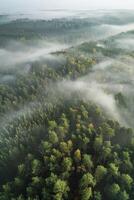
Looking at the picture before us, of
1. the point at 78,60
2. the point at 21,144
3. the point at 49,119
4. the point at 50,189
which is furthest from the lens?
the point at 78,60

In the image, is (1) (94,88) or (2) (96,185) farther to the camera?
(1) (94,88)

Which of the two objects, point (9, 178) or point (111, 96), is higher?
point (111, 96)

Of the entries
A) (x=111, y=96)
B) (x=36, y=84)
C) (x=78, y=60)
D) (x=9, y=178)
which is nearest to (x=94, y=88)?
(x=111, y=96)

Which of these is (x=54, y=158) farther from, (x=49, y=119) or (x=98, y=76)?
(x=98, y=76)

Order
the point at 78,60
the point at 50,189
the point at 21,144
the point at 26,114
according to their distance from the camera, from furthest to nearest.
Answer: the point at 78,60, the point at 26,114, the point at 21,144, the point at 50,189

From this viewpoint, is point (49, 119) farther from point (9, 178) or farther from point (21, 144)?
point (9, 178)

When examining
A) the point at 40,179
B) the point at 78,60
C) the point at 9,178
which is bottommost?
the point at 9,178

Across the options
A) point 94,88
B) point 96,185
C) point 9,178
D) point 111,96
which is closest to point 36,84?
point 94,88

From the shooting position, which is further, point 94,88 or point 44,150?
point 94,88

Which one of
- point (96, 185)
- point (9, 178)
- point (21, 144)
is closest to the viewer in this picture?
point (96, 185)
